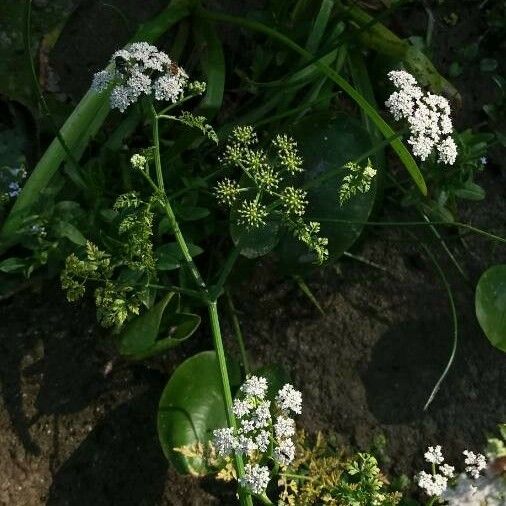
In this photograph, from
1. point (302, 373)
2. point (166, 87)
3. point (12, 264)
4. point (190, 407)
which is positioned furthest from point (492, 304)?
point (12, 264)

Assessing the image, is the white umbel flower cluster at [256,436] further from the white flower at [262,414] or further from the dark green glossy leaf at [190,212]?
the dark green glossy leaf at [190,212]

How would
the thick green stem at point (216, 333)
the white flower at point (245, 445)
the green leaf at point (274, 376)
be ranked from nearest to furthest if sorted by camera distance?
the white flower at point (245, 445), the thick green stem at point (216, 333), the green leaf at point (274, 376)

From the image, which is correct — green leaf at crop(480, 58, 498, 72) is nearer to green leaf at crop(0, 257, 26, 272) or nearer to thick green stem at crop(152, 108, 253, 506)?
thick green stem at crop(152, 108, 253, 506)

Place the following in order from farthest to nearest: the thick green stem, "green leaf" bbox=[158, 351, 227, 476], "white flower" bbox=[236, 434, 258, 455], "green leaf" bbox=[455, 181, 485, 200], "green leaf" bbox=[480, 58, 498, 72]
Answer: "green leaf" bbox=[480, 58, 498, 72] → "green leaf" bbox=[455, 181, 485, 200] → "green leaf" bbox=[158, 351, 227, 476] → the thick green stem → "white flower" bbox=[236, 434, 258, 455]

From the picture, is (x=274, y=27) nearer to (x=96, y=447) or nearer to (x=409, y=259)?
(x=409, y=259)

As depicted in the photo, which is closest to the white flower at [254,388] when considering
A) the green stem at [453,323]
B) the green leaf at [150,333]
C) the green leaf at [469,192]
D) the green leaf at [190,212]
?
the green leaf at [150,333]

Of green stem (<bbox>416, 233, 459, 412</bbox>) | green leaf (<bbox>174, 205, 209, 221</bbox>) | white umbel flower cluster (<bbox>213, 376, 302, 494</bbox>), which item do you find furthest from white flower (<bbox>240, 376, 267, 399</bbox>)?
green stem (<bbox>416, 233, 459, 412</bbox>)

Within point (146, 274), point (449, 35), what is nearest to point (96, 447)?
point (146, 274)
